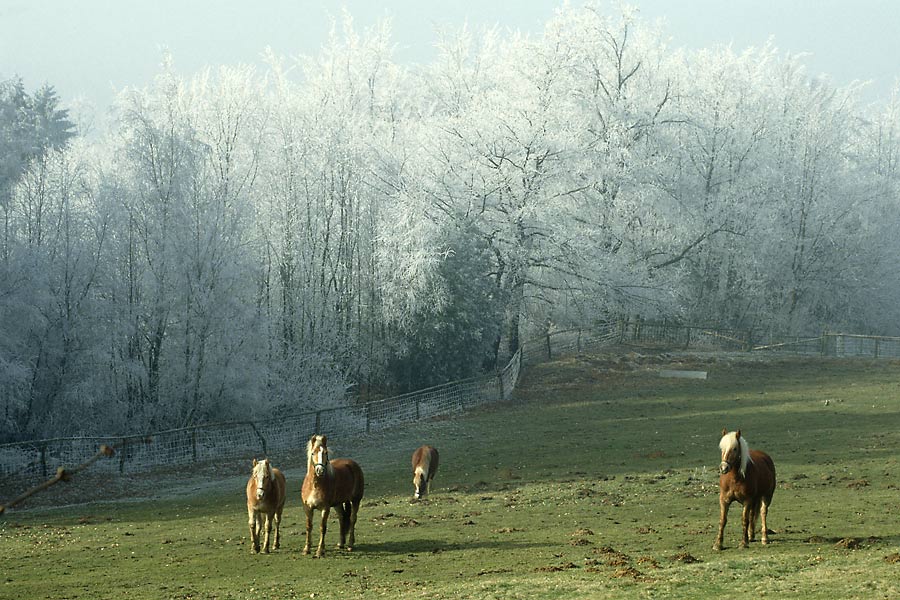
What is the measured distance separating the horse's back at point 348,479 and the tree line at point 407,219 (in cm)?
1472

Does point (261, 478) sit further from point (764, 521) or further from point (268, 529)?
point (764, 521)

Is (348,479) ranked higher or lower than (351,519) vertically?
higher

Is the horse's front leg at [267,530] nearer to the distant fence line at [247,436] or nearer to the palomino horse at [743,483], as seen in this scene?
the palomino horse at [743,483]

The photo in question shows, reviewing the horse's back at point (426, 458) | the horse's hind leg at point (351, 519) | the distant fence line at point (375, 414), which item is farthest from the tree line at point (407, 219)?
the horse's hind leg at point (351, 519)

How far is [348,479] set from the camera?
14938 millimetres

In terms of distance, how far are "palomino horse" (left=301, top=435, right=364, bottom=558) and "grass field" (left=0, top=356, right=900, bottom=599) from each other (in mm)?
452

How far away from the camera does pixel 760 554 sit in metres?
12.7

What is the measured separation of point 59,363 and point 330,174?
14.6 meters

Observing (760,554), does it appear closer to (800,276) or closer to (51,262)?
(51,262)

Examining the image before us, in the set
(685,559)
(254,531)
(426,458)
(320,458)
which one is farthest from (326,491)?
(426,458)

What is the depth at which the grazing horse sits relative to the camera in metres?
19.8

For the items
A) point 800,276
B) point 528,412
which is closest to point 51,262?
point 528,412

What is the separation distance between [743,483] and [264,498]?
691cm

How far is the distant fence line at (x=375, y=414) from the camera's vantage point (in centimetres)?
2591
